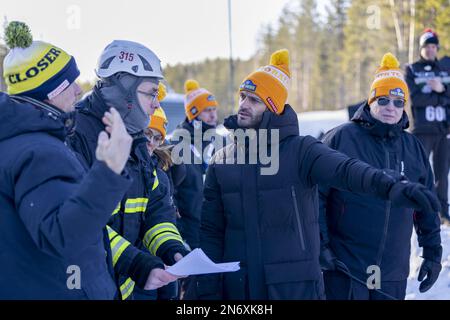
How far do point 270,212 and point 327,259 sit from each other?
36.0 inches

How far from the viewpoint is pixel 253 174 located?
370 centimetres

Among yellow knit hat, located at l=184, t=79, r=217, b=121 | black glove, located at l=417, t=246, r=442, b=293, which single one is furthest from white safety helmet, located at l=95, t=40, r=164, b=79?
yellow knit hat, located at l=184, t=79, r=217, b=121

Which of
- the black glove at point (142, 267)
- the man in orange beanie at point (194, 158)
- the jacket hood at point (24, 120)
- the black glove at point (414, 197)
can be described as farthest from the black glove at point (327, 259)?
the jacket hood at point (24, 120)

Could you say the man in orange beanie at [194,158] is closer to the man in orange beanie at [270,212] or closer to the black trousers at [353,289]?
the black trousers at [353,289]

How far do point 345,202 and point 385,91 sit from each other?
92 cm

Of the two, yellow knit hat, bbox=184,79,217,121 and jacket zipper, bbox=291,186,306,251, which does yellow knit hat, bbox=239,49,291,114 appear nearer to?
jacket zipper, bbox=291,186,306,251

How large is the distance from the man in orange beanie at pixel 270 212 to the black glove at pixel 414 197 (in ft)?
1.17

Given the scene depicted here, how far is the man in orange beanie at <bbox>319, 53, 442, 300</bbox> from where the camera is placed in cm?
435

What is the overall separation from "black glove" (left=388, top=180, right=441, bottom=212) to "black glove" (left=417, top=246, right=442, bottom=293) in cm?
162

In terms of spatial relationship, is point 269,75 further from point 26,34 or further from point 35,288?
point 35,288

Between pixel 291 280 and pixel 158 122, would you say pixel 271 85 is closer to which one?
pixel 291 280

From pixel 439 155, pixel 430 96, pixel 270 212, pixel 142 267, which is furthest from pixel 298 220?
pixel 439 155

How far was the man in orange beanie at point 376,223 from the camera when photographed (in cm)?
435
